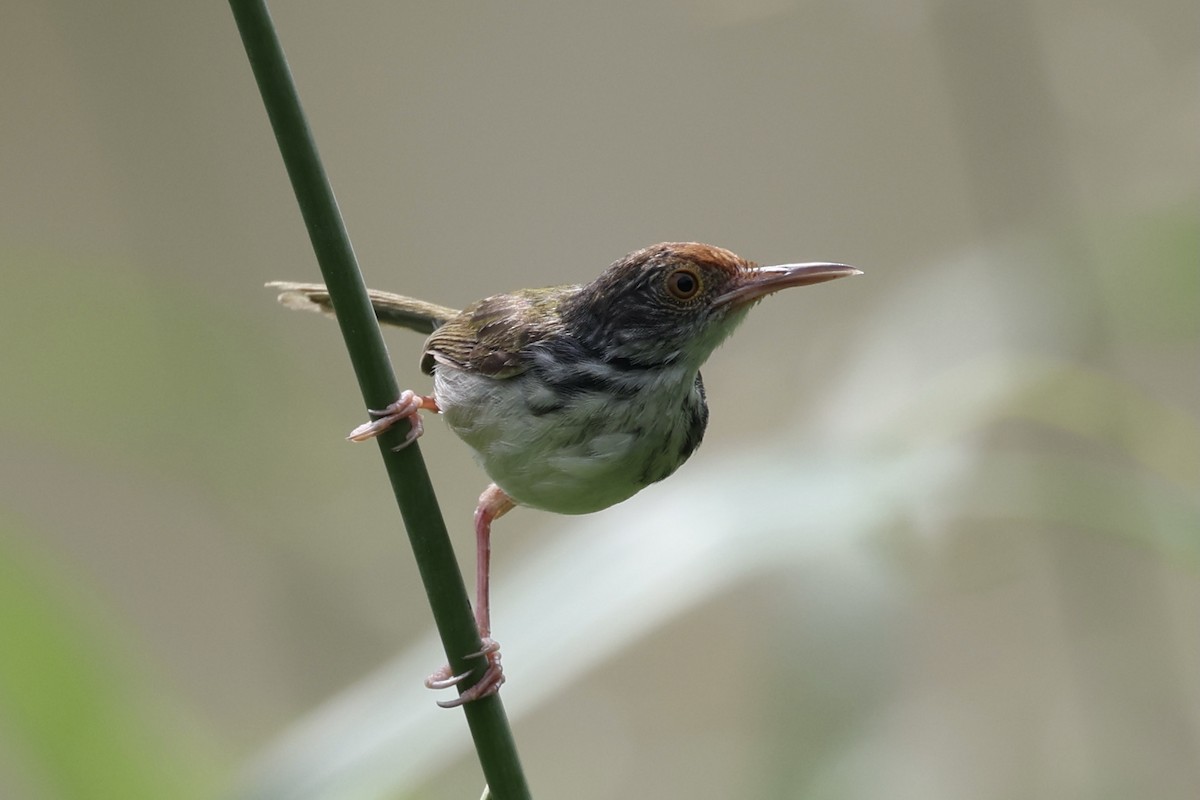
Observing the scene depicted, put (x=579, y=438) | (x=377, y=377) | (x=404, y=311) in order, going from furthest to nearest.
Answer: (x=404, y=311) → (x=579, y=438) → (x=377, y=377)

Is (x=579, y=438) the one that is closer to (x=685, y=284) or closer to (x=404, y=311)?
(x=685, y=284)

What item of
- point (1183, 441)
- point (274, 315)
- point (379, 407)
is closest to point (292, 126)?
point (379, 407)

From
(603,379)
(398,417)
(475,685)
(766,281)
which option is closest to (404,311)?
(603,379)

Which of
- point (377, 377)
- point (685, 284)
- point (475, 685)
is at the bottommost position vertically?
point (475, 685)

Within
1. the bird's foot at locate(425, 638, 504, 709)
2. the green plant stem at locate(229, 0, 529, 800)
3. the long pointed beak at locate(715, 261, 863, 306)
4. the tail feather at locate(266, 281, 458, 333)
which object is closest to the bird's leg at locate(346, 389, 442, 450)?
the green plant stem at locate(229, 0, 529, 800)

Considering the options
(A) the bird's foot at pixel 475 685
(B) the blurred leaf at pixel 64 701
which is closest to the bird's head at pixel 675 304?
(A) the bird's foot at pixel 475 685

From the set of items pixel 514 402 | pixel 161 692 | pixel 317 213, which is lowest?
pixel 161 692

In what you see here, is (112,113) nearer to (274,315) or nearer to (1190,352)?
(274,315)
